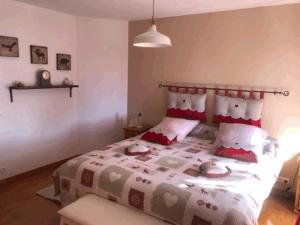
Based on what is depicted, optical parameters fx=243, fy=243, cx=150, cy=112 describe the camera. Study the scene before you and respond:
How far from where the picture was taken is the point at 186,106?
137 inches

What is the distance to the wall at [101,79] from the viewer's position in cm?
393

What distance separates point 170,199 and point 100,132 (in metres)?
2.70

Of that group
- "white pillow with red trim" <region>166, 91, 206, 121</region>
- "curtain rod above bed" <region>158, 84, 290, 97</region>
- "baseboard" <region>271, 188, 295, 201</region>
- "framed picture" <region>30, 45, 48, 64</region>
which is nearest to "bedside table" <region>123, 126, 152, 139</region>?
"white pillow with red trim" <region>166, 91, 206, 121</region>

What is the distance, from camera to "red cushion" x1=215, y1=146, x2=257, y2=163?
2.43 meters

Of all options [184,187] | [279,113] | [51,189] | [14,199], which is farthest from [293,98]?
[14,199]

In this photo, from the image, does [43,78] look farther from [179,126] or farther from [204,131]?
[204,131]

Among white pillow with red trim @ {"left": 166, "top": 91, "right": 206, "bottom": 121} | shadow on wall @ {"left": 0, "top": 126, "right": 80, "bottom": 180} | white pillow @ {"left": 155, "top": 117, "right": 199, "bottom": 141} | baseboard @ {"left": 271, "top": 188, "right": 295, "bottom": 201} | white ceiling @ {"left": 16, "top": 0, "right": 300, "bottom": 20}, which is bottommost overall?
baseboard @ {"left": 271, "top": 188, "right": 295, "bottom": 201}

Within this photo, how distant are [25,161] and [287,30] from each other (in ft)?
12.4

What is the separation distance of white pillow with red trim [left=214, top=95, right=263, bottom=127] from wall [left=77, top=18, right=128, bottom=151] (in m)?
1.77

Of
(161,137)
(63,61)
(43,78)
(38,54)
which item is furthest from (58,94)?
(161,137)

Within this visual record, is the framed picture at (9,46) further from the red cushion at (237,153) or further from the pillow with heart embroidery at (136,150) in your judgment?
the red cushion at (237,153)

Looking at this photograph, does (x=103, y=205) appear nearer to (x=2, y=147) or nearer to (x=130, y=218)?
(x=130, y=218)

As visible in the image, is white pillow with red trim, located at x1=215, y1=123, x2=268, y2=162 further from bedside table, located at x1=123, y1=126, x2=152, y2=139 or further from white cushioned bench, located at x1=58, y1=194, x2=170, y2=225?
bedside table, located at x1=123, y1=126, x2=152, y2=139

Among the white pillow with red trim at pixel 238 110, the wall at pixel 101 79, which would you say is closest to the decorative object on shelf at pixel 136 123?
the wall at pixel 101 79
